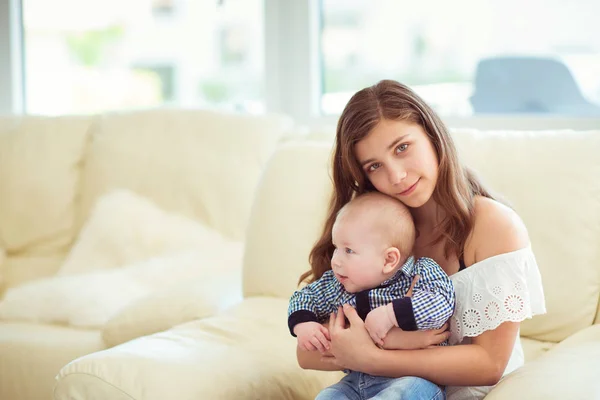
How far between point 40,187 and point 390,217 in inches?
77.8

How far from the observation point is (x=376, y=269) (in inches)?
53.9

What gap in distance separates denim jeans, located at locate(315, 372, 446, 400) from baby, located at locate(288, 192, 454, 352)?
8 cm

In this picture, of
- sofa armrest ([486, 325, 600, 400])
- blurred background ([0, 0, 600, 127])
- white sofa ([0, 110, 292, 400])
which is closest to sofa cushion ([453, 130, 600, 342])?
sofa armrest ([486, 325, 600, 400])

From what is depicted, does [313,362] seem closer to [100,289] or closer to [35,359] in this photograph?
[35,359]

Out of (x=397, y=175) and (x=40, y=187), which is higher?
(x=397, y=175)

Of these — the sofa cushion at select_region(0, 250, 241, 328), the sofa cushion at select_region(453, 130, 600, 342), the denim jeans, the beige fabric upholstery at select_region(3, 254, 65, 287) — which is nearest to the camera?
the denim jeans

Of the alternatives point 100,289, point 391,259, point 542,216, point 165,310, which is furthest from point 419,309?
point 100,289

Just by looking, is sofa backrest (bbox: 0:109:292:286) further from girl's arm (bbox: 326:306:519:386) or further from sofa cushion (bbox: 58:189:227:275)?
girl's arm (bbox: 326:306:519:386)

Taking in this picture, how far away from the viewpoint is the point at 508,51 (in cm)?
273

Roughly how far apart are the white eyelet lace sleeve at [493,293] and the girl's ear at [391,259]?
0.13 metres

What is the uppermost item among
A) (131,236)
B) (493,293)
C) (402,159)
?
(402,159)

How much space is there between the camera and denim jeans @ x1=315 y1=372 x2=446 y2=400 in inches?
50.3

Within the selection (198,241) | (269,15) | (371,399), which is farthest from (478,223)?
(269,15)

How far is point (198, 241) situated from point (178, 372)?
47.3 inches
